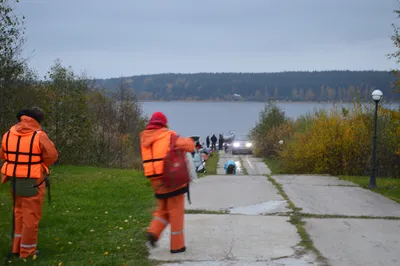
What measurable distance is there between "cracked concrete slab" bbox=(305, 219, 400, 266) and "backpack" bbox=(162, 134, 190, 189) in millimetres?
2054

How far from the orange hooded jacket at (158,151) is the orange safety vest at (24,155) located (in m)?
1.25

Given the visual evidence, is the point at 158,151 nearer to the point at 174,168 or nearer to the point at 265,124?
the point at 174,168

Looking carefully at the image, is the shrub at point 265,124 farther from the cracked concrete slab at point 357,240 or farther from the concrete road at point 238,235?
the cracked concrete slab at point 357,240

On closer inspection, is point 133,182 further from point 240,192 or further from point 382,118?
point 382,118

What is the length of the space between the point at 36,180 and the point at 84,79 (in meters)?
20.0

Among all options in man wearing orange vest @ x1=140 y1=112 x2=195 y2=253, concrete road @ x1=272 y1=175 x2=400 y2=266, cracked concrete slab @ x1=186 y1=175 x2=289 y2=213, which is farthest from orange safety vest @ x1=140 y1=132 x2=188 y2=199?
cracked concrete slab @ x1=186 y1=175 x2=289 y2=213

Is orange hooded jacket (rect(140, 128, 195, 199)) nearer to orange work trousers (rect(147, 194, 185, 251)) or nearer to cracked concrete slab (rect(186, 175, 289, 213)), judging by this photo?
orange work trousers (rect(147, 194, 185, 251))

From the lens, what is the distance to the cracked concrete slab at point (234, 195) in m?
9.61

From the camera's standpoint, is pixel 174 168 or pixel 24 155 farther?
pixel 174 168

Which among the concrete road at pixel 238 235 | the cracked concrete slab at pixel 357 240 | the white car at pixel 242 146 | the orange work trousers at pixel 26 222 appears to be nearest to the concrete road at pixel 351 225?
the cracked concrete slab at pixel 357 240

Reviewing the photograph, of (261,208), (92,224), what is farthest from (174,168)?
(261,208)

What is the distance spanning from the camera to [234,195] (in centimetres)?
1106

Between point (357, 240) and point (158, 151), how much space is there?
3157mm

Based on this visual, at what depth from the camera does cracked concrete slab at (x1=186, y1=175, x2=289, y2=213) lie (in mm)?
9609
